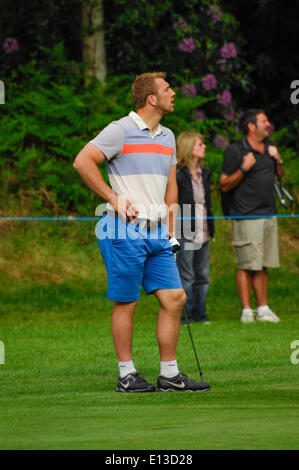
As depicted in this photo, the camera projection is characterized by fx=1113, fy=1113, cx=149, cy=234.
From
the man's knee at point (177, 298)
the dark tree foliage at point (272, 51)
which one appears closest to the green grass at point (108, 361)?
the man's knee at point (177, 298)

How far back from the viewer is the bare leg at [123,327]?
25.9ft

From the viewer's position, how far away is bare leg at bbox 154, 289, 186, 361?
7.90 meters

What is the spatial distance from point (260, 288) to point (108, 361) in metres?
3.53

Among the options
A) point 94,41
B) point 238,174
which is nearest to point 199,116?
point 94,41

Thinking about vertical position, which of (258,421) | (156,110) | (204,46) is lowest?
(258,421)

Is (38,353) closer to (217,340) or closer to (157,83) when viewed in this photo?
(217,340)

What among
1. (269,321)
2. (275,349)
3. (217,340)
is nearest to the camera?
(275,349)

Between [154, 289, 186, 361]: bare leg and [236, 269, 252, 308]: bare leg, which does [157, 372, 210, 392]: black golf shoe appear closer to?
[154, 289, 186, 361]: bare leg

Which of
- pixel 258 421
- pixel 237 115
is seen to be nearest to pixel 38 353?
pixel 258 421

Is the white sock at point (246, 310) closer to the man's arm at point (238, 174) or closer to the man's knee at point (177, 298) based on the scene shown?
the man's arm at point (238, 174)

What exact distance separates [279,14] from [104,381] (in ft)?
46.0

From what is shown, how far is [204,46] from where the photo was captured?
1917 centimetres

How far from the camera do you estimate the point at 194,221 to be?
41.3 feet

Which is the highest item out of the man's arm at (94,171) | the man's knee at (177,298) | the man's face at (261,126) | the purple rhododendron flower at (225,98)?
the purple rhododendron flower at (225,98)
